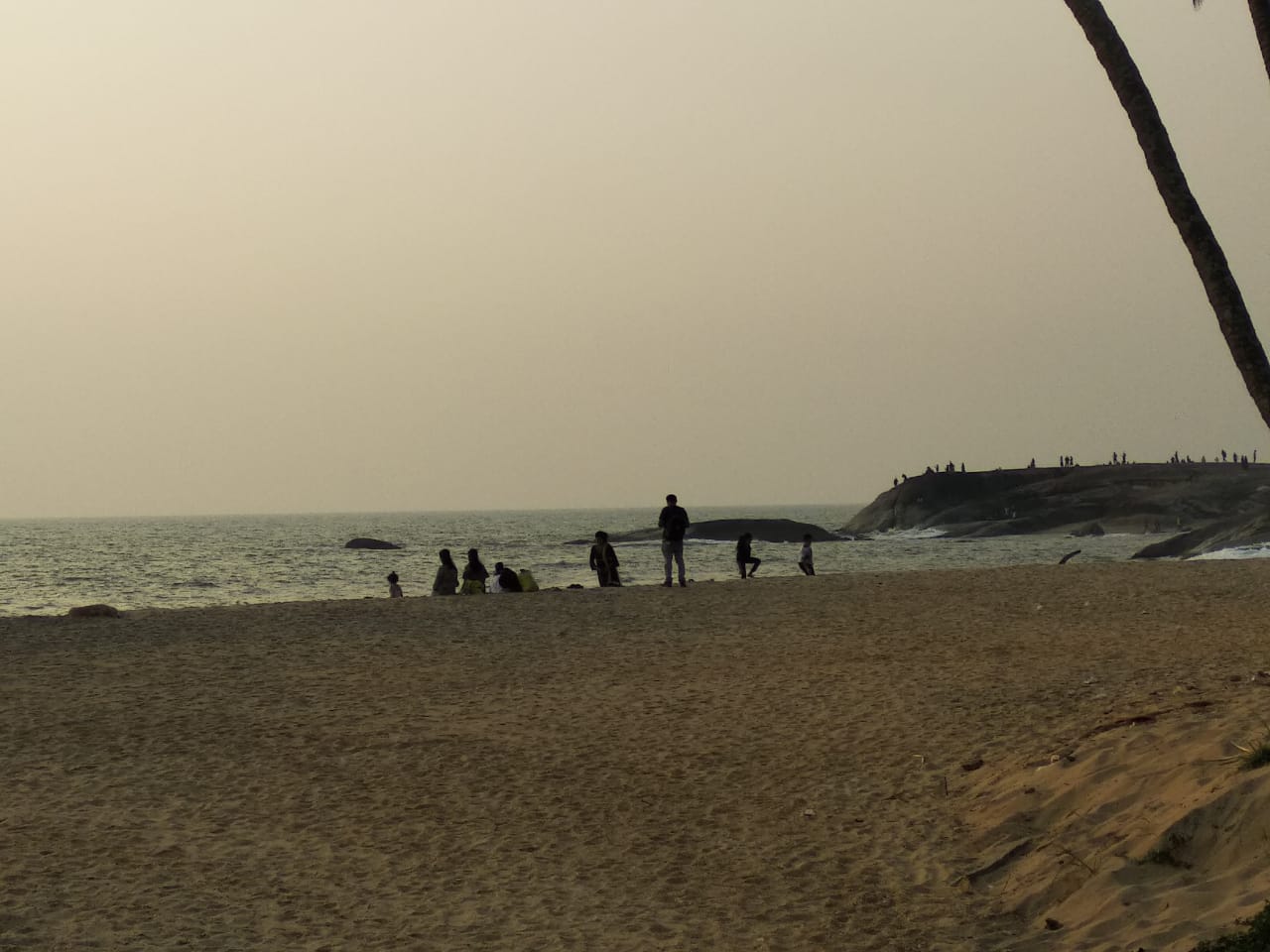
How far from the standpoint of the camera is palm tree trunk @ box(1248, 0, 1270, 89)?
8.89m

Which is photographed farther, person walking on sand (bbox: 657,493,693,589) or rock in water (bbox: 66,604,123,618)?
person walking on sand (bbox: 657,493,693,589)

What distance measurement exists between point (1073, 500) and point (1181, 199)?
342ft

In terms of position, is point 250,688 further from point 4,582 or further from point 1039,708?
point 4,582

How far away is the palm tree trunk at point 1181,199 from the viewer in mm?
8234

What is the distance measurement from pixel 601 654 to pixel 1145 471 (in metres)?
105

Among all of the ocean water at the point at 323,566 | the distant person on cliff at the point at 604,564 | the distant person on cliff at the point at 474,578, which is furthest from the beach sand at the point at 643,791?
the ocean water at the point at 323,566

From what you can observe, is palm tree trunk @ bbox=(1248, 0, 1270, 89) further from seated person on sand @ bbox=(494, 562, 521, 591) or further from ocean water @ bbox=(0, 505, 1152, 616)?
ocean water @ bbox=(0, 505, 1152, 616)

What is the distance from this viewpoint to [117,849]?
29.5ft

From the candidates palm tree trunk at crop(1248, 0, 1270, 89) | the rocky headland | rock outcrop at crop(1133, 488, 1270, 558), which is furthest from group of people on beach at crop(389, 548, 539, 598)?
the rocky headland

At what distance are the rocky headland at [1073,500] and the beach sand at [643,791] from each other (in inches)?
2854

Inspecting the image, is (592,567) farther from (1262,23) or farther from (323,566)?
(323,566)

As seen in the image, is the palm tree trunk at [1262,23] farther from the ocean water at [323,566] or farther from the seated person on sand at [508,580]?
the ocean water at [323,566]

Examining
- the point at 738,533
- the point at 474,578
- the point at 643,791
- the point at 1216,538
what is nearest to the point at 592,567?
the point at 474,578

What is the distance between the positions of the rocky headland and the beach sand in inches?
2854
